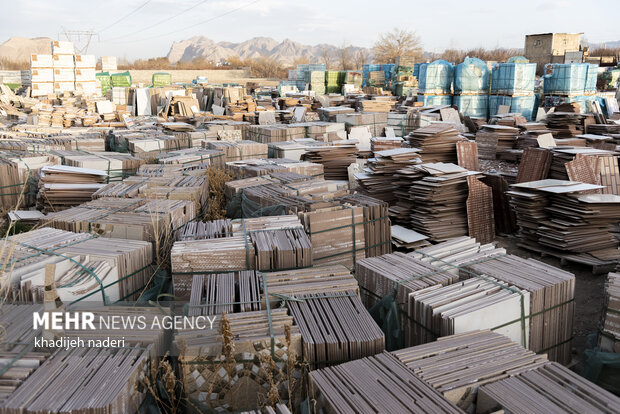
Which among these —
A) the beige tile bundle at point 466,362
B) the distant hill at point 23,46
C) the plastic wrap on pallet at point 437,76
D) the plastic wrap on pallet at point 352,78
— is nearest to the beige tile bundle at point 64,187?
the beige tile bundle at point 466,362

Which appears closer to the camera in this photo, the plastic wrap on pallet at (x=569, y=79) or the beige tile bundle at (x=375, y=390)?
the beige tile bundle at (x=375, y=390)

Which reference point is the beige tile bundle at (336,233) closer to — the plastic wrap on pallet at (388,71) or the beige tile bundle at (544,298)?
the beige tile bundle at (544,298)

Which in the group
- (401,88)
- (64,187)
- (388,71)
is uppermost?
(388,71)

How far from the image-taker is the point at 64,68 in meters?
31.1

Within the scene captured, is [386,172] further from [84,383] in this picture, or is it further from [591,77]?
[591,77]

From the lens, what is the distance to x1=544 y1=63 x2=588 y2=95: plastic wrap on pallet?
20.9 meters

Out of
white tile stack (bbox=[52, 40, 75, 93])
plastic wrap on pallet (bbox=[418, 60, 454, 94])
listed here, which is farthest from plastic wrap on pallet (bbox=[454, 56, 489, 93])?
white tile stack (bbox=[52, 40, 75, 93])

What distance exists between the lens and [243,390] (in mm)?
3838

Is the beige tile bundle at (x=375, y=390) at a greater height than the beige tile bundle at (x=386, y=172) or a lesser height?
lesser

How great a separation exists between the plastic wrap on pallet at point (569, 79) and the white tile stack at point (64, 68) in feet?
88.8

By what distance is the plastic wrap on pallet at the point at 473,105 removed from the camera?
21.8 m

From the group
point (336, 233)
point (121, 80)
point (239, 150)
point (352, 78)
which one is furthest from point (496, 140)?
point (121, 80)

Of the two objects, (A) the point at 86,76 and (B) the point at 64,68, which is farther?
(A) the point at 86,76

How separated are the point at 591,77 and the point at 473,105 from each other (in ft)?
16.3
